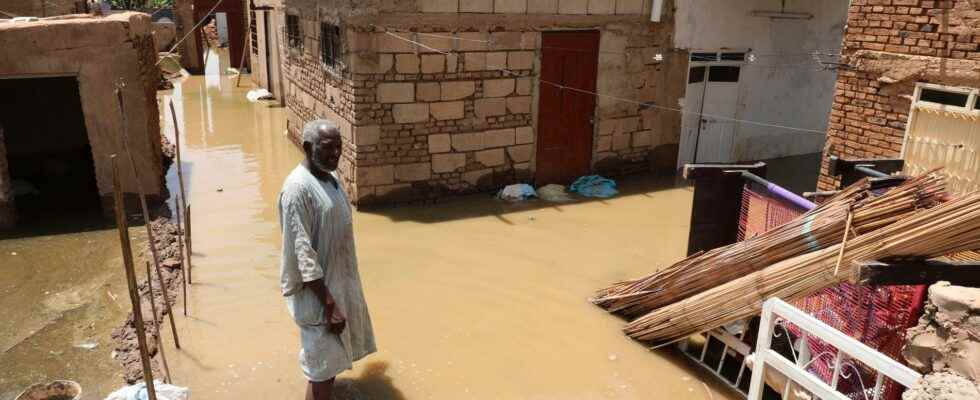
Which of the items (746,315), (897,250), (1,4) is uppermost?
(1,4)

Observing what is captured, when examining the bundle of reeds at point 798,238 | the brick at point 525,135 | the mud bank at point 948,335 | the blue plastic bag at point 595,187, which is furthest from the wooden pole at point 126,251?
the blue plastic bag at point 595,187

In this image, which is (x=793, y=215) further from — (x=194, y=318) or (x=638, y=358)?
(x=194, y=318)

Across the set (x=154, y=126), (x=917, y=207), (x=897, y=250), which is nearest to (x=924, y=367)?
(x=897, y=250)

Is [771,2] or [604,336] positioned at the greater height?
[771,2]

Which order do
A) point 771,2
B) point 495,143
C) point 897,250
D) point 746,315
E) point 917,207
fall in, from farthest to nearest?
point 771,2 → point 495,143 → point 746,315 → point 917,207 → point 897,250

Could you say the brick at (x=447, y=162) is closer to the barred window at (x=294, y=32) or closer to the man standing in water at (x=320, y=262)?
the barred window at (x=294, y=32)

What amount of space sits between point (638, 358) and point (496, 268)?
2139 mm

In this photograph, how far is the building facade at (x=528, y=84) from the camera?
855 centimetres

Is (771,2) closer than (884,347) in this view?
No

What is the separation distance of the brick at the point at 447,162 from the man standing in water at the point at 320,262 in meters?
5.08

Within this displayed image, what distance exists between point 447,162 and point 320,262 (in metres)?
5.41

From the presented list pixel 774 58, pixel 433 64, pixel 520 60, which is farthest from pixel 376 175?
pixel 774 58

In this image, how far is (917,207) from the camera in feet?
12.2

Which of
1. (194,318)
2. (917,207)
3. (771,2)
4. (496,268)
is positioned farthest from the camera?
(771,2)
